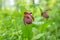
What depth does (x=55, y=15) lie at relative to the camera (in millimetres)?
2621

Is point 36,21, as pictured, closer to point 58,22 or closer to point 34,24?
point 34,24

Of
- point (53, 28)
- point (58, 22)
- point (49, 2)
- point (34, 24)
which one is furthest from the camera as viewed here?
point (49, 2)

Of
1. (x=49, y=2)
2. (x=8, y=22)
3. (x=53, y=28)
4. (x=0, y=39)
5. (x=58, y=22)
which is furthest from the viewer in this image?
(x=49, y=2)

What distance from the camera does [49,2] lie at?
4.04 m

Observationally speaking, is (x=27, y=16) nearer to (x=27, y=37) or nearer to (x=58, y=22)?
(x=27, y=37)

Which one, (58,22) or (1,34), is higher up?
(1,34)

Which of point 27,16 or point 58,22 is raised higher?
point 27,16

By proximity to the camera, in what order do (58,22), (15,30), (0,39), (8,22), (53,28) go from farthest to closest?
(58,22) < (53,28) < (8,22) < (15,30) < (0,39)

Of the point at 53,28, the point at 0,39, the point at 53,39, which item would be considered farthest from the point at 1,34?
the point at 53,28

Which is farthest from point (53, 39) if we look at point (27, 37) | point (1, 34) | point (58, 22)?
point (58, 22)

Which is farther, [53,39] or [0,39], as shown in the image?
[53,39]

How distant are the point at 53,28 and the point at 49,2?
190 cm

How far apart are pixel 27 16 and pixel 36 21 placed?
1.56 feet

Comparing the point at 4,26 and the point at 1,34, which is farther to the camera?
the point at 4,26
